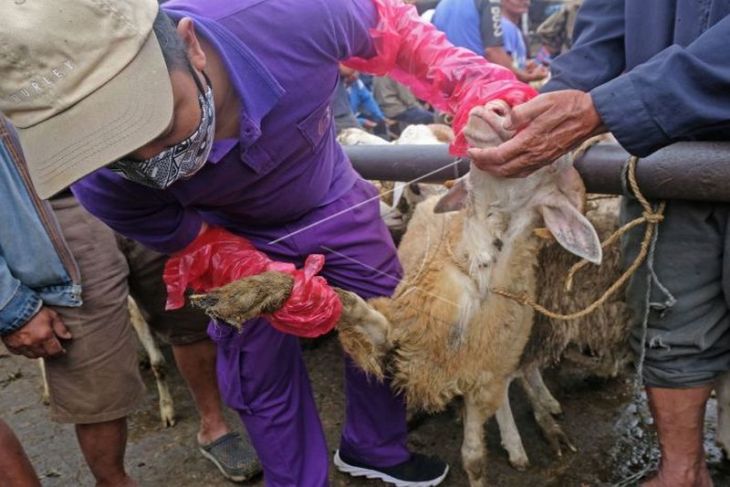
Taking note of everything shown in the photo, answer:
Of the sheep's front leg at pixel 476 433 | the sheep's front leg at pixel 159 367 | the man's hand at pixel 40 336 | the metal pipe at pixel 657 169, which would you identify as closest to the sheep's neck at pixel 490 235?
the metal pipe at pixel 657 169

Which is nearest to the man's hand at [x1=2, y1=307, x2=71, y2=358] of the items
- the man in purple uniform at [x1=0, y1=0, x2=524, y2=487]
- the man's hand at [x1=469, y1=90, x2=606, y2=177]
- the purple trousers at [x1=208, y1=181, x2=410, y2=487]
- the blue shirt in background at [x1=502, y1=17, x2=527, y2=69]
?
the man in purple uniform at [x1=0, y1=0, x2=524, y2=487]

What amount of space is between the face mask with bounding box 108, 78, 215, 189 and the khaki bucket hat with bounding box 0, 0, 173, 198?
0.54ft

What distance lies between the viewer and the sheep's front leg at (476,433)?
256 centimetres

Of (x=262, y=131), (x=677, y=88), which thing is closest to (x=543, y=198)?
(x=677, y=88)

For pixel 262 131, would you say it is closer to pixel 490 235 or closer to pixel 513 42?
pixel 490 235

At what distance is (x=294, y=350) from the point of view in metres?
2.56

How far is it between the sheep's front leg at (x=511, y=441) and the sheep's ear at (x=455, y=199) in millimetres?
1048

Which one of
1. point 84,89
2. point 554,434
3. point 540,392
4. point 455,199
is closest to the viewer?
point 84,89

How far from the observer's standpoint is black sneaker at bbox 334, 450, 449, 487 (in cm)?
281

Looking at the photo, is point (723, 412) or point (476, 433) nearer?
point (723, 412)

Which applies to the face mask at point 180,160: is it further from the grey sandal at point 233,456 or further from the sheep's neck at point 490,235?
the grey sandal at point 233,456

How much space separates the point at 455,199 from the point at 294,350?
907mm

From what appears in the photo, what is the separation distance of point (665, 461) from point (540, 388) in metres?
1.14

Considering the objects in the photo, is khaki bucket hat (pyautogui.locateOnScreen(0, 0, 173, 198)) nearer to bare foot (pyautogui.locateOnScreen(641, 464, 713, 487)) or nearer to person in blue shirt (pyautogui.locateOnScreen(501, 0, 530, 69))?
bare foot (pyautogui.locateOnScreen(641, 464, 713, 487))
